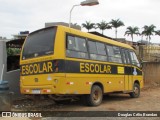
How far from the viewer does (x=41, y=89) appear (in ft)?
35.8

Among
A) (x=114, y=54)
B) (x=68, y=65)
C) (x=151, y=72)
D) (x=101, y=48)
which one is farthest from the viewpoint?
(x=151, y=72)

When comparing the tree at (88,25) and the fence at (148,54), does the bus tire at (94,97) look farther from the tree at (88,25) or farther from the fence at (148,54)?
the tree at (88,25)

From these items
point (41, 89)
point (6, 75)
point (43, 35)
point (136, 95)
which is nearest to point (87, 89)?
point (41, 89)

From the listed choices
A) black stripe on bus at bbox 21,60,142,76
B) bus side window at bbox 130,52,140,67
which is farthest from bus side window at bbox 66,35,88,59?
bus side window at bbox 130,52,140,67

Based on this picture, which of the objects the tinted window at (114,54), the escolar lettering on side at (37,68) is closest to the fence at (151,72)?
the tinted window at (114,54)

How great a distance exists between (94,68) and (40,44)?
7.55 ft

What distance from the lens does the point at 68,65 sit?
10.8 m

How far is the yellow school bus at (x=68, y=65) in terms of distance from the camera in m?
10.6

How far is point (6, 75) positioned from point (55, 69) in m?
3.27

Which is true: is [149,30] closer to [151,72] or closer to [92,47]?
[151,72]

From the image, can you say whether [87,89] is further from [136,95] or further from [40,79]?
[136,95]

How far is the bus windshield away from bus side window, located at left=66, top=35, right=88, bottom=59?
0.59m

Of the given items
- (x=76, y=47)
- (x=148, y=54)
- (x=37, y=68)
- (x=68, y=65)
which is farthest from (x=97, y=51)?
(x=148, y=54)

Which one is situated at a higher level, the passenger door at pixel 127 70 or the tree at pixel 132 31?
the tree at pixel 132 31
